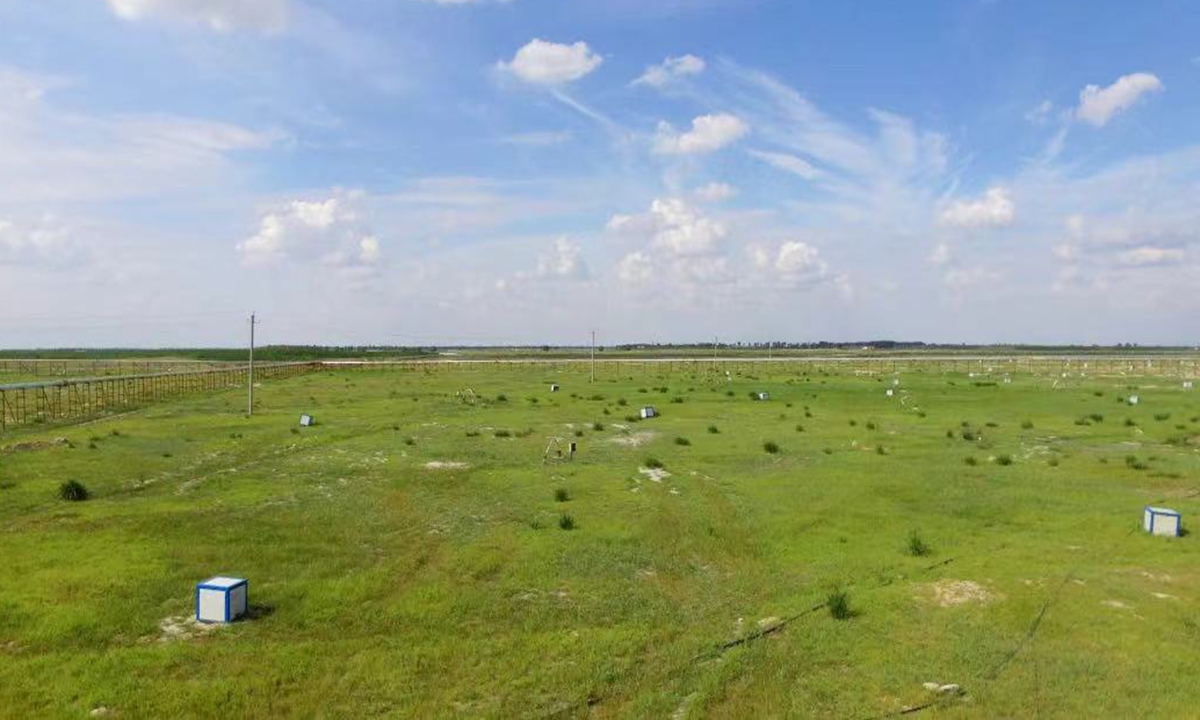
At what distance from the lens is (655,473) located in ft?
103

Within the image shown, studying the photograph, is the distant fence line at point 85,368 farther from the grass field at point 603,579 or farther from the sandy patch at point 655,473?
the sandy patch at point 655,473

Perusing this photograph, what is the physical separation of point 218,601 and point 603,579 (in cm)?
784

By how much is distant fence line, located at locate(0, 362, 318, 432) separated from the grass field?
717 inches

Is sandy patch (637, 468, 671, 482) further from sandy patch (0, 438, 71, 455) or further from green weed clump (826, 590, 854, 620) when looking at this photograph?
sandy patch (0, 438, 71, 455)

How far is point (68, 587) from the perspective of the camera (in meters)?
16.7

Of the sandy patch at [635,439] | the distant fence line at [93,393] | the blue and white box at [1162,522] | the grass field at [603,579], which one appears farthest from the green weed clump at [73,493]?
the blue and white box at [1162,522]

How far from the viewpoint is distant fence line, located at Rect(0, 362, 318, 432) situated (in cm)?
Answer: 5403

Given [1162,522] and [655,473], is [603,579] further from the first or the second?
[1162,522]

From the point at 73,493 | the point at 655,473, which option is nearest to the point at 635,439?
the point at 655,473

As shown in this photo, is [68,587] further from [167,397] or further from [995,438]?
[167,397]

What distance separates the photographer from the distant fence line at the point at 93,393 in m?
54.0

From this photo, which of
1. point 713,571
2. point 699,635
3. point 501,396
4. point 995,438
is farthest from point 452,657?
point 501,396

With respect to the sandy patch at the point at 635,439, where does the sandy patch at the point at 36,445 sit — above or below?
below

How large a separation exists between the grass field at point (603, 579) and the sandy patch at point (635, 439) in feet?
7.92
